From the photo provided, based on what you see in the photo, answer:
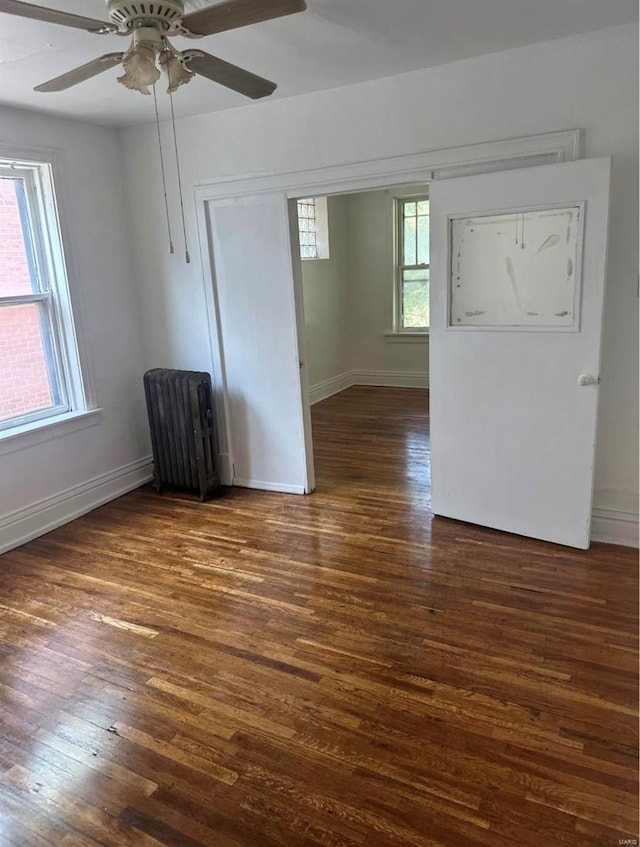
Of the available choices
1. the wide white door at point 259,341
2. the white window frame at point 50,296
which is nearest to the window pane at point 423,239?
the wide white door at point 259,341

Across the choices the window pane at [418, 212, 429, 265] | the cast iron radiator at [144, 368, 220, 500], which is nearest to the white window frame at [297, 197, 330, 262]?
the window pane at [418, 212, 429, 265]

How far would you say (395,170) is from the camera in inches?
128

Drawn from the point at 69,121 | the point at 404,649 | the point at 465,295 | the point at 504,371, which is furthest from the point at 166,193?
the point at 404,649

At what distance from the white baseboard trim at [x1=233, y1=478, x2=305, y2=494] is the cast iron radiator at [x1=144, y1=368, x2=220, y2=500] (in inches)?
8.4

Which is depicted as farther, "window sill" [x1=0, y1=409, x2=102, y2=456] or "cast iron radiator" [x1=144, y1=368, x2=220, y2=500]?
"cast iron radiator" [x1=144, y1=368, x2=220, y2=500]

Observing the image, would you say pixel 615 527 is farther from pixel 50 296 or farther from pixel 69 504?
pixel 50 296

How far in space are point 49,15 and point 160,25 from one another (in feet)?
1.05

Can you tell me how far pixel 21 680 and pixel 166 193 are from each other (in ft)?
10.2

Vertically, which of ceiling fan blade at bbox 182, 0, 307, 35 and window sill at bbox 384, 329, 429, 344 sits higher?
ceiling fan blade at bbox 182, 0, 307, 35

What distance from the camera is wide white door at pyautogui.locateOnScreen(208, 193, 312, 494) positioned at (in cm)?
373

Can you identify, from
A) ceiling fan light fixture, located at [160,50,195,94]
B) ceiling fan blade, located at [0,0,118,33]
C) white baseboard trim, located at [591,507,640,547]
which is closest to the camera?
ceiling fan blade, located at [0,0,118,33]

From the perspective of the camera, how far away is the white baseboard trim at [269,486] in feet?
13.4

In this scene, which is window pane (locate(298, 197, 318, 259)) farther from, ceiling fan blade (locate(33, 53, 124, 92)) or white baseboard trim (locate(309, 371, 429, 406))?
ceiling fan blade (locate(33, 53, 124, 92))

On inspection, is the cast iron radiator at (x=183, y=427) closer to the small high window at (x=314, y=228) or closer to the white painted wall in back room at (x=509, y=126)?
the white painted wall in back room at (x=509, y=126)
